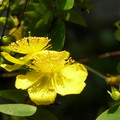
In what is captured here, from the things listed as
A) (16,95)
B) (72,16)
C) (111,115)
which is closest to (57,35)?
(72,16)

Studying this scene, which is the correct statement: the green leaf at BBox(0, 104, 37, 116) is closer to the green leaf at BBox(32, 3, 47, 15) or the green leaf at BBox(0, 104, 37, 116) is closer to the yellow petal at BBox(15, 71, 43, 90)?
the yellow petal at BBox(15, 71, 43, 90)

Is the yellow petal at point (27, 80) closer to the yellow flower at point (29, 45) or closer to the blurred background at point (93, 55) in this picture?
the yellow flower at point (29, 45)

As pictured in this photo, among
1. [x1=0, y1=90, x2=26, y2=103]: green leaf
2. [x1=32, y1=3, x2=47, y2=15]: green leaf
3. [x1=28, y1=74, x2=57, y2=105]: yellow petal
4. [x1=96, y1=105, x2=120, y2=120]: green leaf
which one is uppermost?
[x1=32, y1=3, x2=47, y2=15]: green leaf

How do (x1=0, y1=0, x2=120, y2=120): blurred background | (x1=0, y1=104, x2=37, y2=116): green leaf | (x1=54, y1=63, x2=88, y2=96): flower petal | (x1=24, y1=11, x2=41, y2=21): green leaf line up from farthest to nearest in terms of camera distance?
(x1=0, y1=0, x2=120, y2=120): blurred background
(x1=24, y1=11, x2=41, y2=21): green leaf
(x1=54, y1=63, x2=88, y2=96): flower petal
(x1=0, y1=104, x2=37, y2=116): green leaf

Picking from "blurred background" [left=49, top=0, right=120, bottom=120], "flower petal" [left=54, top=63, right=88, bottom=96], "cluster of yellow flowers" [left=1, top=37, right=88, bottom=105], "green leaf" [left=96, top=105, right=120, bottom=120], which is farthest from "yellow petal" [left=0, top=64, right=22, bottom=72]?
"blurred background" [left=49, top=0, right=120, bottom=120]

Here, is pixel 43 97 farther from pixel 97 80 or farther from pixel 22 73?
pixel 97 80

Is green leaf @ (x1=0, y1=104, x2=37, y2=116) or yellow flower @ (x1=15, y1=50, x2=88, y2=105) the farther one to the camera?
yellow flower @ (x1=15, y1=50, x2=88, y2=105)

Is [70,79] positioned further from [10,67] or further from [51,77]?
[10,67]
